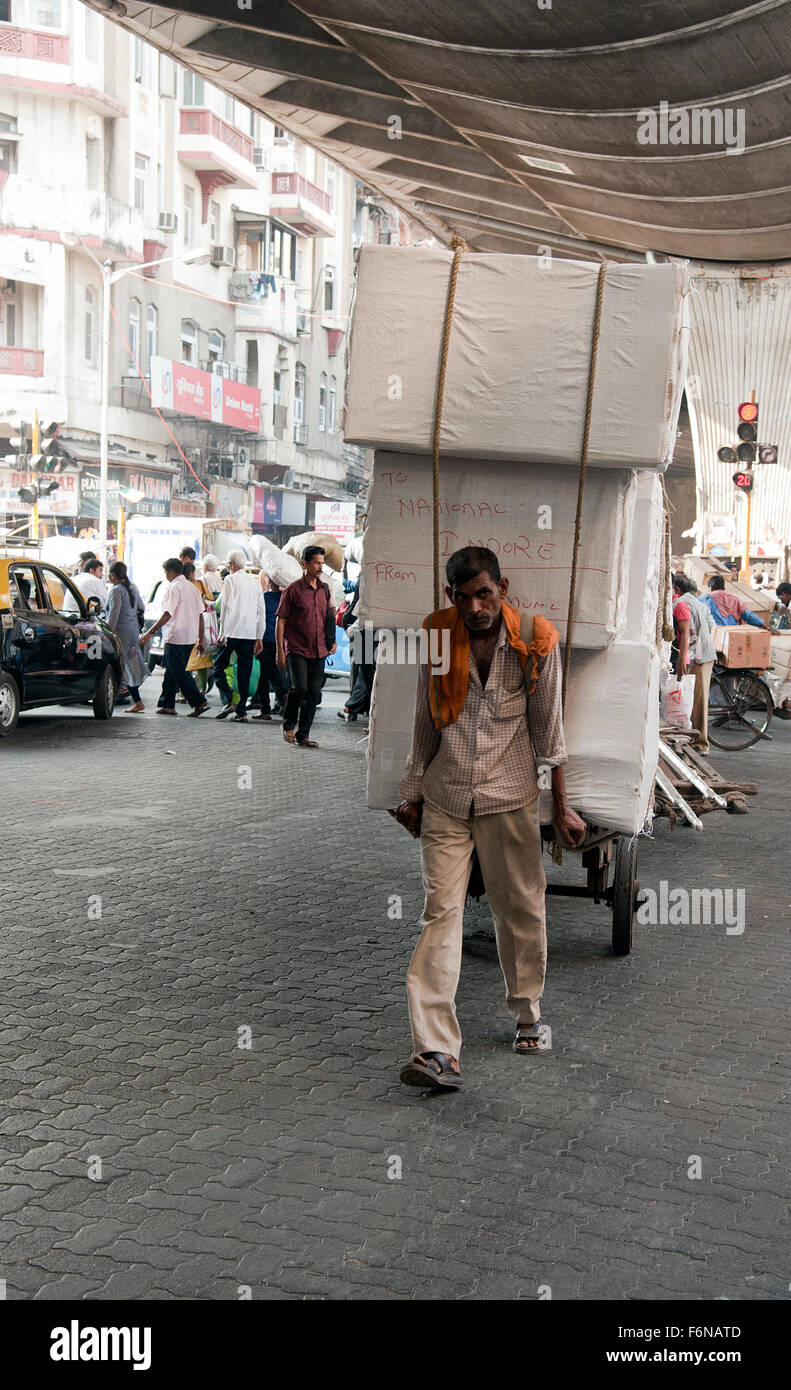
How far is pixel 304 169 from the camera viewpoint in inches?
2281

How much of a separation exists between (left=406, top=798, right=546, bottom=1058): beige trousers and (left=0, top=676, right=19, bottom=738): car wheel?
33.2ft

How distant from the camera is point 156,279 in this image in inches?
1795

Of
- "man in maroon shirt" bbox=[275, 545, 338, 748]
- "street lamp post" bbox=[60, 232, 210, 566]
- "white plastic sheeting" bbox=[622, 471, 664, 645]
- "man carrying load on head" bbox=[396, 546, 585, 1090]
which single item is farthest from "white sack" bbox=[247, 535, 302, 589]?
"street lamp post" bbox=[60, 232, 210, 566]

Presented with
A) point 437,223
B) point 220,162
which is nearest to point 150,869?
point 437,223

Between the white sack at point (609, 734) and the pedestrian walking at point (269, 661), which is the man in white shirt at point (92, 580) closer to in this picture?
the pedestrian walking at point (269, 661)

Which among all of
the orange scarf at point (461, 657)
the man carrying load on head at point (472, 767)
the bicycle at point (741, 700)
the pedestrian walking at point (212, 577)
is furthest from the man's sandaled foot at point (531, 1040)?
the pedestrian walking at point (212, 577)

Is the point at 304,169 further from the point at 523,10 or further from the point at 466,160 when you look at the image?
the point at 523,10

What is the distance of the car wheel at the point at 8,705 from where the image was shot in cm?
1448

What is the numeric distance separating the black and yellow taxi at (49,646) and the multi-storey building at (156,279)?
22.1 m

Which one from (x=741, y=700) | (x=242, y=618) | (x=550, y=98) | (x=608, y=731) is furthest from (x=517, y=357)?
(x=550, y=98)

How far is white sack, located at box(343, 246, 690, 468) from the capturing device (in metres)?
5.15

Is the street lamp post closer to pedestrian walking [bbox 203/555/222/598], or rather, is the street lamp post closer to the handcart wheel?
pedestrian walking [bbox 203/555/222/598]

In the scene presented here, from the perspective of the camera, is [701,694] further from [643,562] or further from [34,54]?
[34,54]

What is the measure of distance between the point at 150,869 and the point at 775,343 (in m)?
25.1
